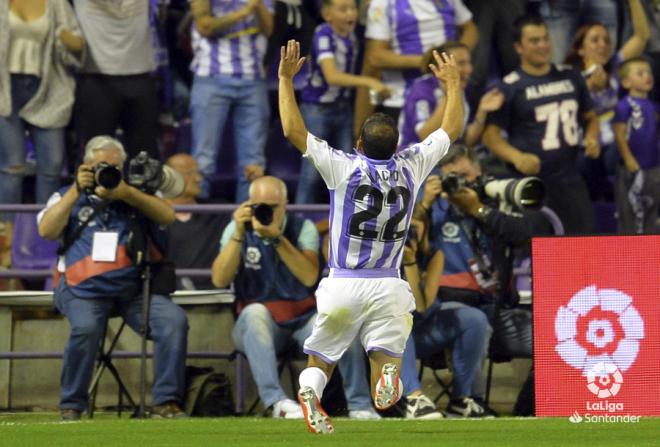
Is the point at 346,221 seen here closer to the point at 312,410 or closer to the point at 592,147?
the point at 312,410

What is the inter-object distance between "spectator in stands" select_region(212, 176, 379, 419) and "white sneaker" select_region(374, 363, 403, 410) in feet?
6.95

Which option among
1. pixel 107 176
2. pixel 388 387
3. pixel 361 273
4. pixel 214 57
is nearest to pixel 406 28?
pixel 214 57

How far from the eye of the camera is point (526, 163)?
14133 millimetres

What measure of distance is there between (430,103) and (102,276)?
356 cm

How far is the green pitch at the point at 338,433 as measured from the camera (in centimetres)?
917

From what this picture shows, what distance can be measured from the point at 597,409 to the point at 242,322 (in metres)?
2.79

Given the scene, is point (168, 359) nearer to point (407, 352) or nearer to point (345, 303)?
point (407, 352)

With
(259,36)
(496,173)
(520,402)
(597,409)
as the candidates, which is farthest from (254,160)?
(597,409)

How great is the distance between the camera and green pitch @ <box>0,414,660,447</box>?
9.17m

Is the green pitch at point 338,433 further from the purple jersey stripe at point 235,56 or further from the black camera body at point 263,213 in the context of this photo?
the purple jersey stripe at point 235,56

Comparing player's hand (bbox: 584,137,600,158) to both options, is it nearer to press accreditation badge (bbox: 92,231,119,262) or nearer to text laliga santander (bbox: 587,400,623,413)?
text laliga santander (bbox: 587,400,623,413)

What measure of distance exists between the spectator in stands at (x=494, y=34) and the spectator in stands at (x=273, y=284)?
11.8ft

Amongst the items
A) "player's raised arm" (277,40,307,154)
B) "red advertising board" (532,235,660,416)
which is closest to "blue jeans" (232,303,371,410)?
"red advertising board" (532,235,660,416)

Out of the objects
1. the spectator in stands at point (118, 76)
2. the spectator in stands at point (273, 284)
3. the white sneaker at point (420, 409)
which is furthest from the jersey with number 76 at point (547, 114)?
the white sneaker at point (420, 409)
